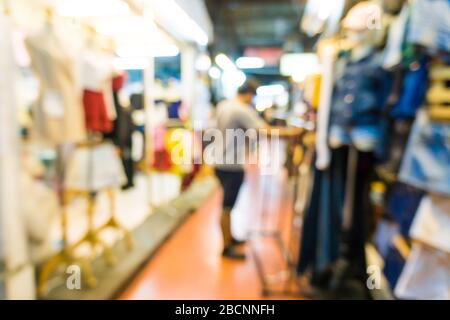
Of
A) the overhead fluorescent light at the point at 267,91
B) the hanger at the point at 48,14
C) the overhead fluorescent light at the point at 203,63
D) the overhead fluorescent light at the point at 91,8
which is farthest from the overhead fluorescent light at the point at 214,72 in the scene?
the hanger at the point at 48,14

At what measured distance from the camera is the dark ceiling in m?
3.90

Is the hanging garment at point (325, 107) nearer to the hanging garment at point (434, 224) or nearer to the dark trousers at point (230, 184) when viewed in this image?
the hanging garment at point (434, 224)

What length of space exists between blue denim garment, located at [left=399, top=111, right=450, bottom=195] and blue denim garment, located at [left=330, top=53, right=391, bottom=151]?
254 millimetres

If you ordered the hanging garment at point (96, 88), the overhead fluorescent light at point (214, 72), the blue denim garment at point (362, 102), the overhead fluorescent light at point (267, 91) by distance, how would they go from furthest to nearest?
the overhead fluorescent light at point (214, 72) → the overhead fluorescent light at point (267, 91) → the hanging garment at point (96, 88) → the blue denim garment at point (362, 102)

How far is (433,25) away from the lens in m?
0.99

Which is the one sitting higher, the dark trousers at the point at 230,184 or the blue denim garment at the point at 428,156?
the blue denim garment at the point at 428,156

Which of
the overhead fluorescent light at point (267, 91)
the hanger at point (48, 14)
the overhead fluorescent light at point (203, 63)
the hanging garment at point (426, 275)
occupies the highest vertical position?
the overhead fluorescent light at point (203, 63)

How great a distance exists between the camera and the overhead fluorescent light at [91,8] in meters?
1.59

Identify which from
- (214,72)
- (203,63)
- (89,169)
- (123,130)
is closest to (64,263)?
(89,169)

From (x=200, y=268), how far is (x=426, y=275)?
1.36 meters

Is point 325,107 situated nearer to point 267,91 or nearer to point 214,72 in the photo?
point 267,91

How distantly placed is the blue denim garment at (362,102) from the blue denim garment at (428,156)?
25cm

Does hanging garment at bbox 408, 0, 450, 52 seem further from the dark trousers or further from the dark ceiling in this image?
the dark ceiling
